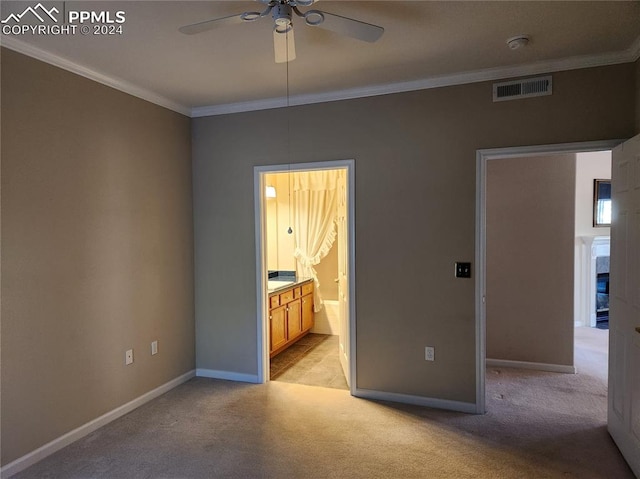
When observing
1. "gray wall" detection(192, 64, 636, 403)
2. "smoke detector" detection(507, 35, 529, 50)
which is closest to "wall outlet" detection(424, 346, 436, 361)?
"gray wall" detection(192, 64, 636, 403)

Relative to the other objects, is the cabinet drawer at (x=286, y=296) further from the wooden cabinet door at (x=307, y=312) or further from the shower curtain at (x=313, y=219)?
the shower curtain at (x=313, y=219)

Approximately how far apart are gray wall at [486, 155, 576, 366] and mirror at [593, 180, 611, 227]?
Result: 221cm

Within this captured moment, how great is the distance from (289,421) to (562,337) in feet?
9.47

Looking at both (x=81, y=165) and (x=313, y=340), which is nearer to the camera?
(x=81, y=165)

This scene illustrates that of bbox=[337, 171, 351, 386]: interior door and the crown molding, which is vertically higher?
the crown molding

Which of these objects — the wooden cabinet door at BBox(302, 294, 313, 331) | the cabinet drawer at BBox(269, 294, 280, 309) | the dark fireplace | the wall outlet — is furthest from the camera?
the dark fireplace

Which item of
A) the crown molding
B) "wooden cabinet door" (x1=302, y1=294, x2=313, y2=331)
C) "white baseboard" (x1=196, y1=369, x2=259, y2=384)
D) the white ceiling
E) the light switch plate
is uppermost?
the white ceiling

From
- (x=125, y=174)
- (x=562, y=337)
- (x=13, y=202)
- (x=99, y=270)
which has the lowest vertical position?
(x=562, y=337)

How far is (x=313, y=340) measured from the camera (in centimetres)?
530

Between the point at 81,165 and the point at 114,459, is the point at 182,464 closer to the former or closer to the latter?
the point at 114,459

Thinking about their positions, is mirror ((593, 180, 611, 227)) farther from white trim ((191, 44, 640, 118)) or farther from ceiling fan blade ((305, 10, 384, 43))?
ceiling fan blade ((305, 10, 384, 43))

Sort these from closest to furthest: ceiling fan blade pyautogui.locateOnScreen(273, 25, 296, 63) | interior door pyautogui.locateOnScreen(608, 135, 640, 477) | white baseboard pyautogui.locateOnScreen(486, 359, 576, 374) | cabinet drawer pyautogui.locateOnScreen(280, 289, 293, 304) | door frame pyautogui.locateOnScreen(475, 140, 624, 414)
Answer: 1. ceiling fan blade pyautogui.locateOnScreen(273, 25, 296, 63)
2. interior door pyautogui.locateOnScreen(608, 135, 640, 477)
3. door frame pyautogui.locateOnScreen(475, 140, 624, 414)
4. white baseboard pyautogui.locateOnScreen(486, 359, 576, 374)
5. cabinet drawer pyautogui.locateOnScreen(280, 289, 293, 304)

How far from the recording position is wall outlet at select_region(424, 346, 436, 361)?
3.23 meters

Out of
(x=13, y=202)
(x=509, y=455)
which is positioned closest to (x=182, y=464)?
(x=13, y=202)
